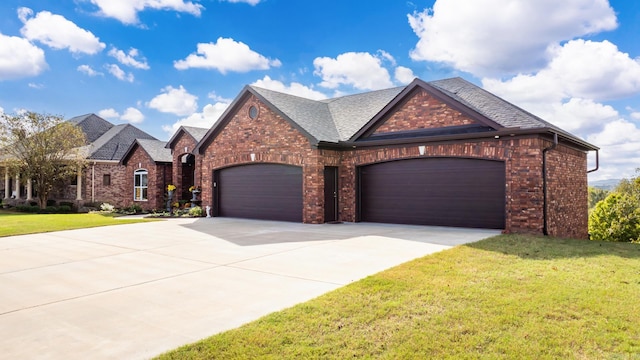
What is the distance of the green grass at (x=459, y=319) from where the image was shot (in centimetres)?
363

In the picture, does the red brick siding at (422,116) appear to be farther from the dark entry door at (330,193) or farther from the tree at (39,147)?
the tree at (39,147)

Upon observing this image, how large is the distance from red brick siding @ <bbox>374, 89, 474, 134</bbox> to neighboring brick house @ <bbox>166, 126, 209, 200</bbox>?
39.2ft

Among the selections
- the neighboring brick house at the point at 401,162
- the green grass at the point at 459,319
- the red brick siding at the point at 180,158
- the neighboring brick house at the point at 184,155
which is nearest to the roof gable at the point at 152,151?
the neighboring brick house at the point at 184,155

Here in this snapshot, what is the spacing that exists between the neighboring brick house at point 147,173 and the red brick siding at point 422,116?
1473cm

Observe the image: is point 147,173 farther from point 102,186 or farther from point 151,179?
point 102,186

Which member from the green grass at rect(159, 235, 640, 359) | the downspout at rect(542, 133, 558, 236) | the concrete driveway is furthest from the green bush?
the green grass at rect(159, 235, 640, 359)

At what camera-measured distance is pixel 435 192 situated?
1355cm

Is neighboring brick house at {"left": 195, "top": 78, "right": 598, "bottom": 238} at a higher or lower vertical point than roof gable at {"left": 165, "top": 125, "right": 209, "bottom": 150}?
lower

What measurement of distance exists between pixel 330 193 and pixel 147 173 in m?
13.6

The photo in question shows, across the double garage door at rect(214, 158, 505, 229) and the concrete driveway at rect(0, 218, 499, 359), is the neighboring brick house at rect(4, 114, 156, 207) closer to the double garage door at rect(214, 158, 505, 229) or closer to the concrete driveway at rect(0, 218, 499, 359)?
the double garage door at rect(214, 158, 505, 229)

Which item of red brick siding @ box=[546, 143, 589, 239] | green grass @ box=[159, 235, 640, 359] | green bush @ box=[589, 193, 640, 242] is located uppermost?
red brick siding @ box=[546, 143, 589, 239]

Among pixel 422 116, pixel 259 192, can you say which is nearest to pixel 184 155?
pixel 259 192

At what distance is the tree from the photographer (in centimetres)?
2409

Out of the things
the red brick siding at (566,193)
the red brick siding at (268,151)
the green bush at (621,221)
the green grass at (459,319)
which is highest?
the red brick siding at (268,151)
